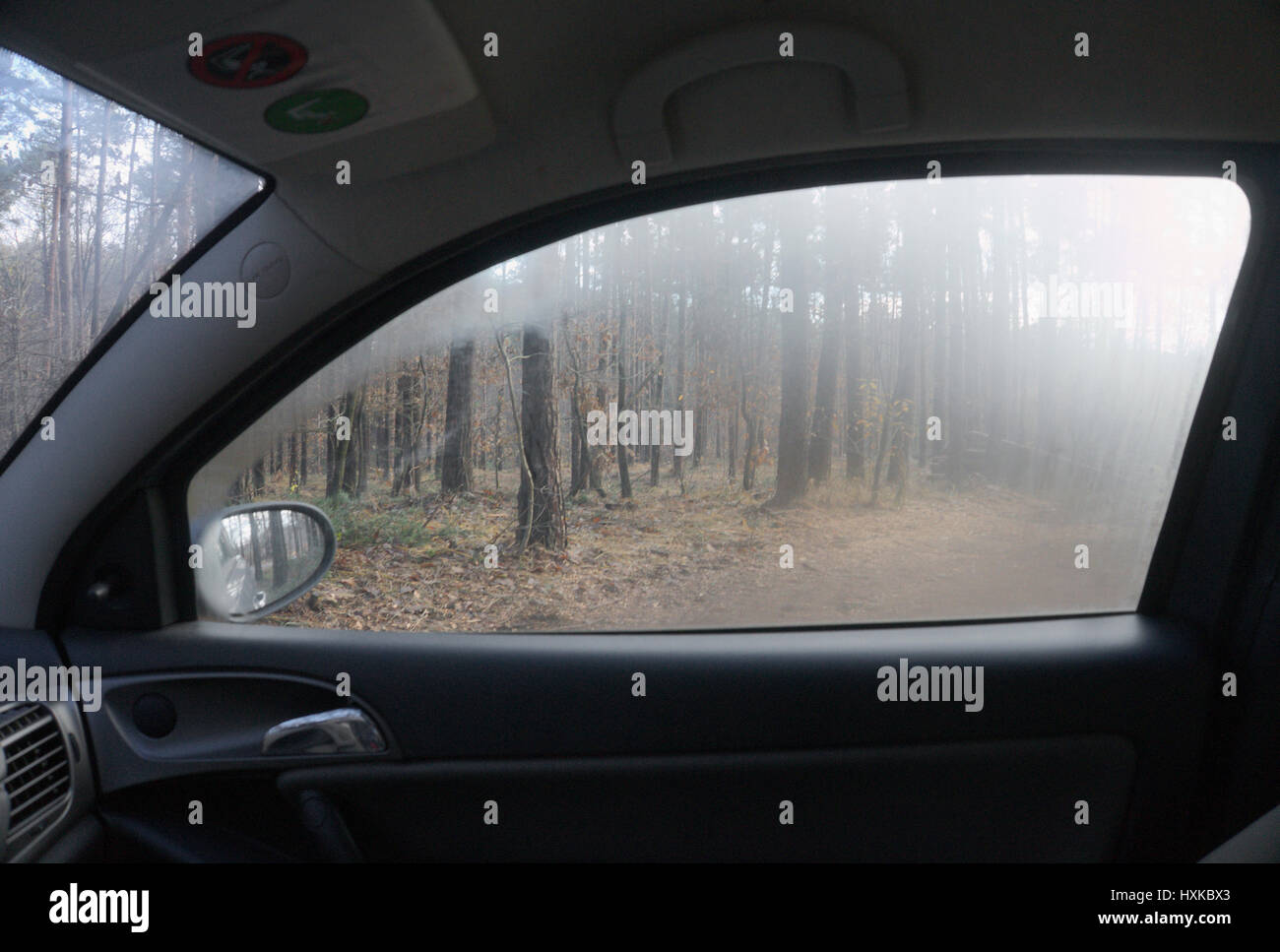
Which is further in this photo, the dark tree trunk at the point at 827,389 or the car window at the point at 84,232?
the dark tree trunk at the point at 827,389

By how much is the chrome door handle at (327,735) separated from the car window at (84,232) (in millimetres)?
884

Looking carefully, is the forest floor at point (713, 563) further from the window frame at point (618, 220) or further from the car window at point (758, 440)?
the window frame at point (618, 220)

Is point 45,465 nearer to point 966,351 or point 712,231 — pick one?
point 712,231

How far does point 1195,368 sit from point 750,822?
1616 mm

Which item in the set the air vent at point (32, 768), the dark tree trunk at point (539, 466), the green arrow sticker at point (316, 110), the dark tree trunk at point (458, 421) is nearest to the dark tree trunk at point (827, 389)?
the dark tree trunk at point (539, 466)

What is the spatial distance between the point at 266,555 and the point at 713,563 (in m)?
1.19

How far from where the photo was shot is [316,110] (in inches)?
62.3

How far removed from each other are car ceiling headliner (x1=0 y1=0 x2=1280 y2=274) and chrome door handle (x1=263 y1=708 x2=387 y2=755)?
3.56 feet

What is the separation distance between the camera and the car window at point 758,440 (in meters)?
2.12

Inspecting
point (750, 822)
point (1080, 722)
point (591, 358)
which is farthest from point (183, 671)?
point (1080, 722)

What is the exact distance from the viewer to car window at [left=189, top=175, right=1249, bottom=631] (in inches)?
83.6

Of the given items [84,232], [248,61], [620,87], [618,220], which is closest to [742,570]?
[618,220]

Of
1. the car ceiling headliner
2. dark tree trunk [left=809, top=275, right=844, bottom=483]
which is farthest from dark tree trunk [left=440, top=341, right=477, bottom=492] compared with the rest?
dark tree trunk [left=809, top=275, right=844, bottom=483]

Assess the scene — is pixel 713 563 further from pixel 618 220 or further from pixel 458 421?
pixel 618 220
